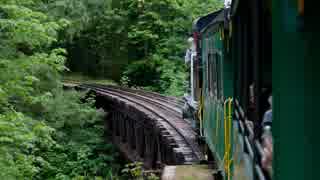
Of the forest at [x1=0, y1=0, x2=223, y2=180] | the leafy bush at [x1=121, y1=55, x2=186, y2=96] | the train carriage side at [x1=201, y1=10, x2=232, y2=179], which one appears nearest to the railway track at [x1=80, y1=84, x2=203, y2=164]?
the forest at [x1=0, y1=0, x2=223, y2=180]

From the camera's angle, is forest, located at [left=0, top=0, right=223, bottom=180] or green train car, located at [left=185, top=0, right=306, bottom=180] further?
forest, located at [left=0, top=0, right=223, bottom=180]

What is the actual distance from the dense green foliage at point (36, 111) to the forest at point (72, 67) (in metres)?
0.02

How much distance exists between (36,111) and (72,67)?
26550 millimetres

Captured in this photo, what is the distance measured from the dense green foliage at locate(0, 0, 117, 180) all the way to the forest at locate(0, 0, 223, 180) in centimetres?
2

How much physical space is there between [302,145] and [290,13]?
47 centimetres

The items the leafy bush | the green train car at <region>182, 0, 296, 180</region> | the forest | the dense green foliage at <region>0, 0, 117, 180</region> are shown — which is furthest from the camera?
the leafy bush

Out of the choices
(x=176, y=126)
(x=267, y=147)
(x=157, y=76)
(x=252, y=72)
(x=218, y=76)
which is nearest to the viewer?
(x=267, y=147)

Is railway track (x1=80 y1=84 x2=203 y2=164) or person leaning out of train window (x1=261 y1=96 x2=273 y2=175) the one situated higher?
person leaning out of train window (x1=261 y1=96 x2=273 y2=175)

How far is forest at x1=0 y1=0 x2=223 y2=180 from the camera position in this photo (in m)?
12.2

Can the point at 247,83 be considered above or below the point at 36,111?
above

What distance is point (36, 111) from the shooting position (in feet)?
55.0

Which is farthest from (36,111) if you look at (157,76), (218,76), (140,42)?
(140,42)

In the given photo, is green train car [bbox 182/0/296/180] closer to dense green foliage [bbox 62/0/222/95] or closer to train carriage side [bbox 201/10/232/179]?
train carriage side [bbox 201/10/232/179]

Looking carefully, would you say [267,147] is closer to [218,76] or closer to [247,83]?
[247,83]
